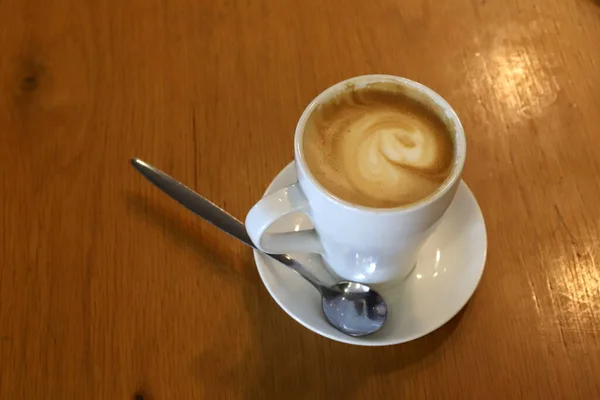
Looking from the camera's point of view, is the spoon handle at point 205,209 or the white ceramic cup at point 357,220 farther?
the spoon handle at point 205,209

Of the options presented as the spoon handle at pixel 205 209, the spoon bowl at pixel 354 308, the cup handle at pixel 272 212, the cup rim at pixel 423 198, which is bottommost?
the spoon bowl at pixel 354 308

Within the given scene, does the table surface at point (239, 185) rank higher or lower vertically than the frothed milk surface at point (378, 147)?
lower

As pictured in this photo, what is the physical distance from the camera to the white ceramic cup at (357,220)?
1.58ft

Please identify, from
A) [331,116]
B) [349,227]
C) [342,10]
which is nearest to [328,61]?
[342,10]

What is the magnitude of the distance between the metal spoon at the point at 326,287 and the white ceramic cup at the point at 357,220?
0.02 metres

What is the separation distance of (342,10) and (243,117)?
212 millimetres

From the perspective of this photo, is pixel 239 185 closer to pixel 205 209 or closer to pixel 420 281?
pixel 205 209

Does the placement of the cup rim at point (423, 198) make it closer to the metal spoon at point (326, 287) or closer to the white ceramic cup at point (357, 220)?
the white ceramic cup at point (357, 220)

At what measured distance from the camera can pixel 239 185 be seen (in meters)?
0.67

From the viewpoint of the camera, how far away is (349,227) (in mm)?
500

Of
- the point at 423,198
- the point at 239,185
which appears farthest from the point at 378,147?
the point at 239,185

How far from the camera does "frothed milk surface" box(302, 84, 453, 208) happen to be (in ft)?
1.67

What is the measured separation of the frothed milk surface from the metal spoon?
127 millimetres

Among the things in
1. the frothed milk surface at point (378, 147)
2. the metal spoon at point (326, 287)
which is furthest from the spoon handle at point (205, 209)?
the frothed milk surface at point (378, 147)
